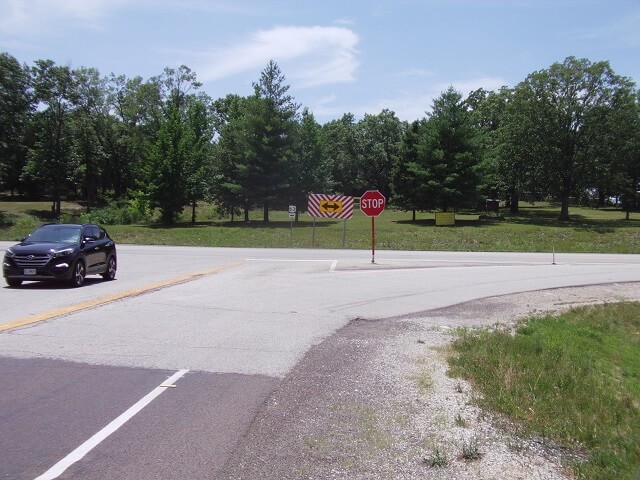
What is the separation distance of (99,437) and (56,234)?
12.8 metres

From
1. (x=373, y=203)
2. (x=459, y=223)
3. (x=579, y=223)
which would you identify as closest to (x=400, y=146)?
(x=459, y=223)

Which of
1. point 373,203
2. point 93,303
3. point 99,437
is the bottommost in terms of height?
point 93,303

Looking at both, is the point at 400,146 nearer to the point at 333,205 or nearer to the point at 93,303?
the point at 333,205

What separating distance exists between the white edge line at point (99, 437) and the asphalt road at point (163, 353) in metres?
0.01

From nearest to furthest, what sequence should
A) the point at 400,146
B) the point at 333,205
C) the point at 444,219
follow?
the point at 333,205 < the point at 444,219 < the point at 400,146

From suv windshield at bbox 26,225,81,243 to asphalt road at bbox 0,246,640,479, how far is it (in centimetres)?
140

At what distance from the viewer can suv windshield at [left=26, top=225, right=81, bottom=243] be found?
1652 centimetres

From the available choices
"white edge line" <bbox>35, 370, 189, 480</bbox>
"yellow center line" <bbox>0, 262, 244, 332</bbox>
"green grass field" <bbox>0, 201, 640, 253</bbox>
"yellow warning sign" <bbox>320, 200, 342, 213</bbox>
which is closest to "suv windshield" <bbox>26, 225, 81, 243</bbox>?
"yellow center line" <bbox>0, 262, 244, 332</bbox>

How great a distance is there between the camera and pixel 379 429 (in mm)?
5668

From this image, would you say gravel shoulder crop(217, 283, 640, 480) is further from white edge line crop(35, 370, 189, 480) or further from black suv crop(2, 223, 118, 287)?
black suv crop(2, 223, 118, 287)


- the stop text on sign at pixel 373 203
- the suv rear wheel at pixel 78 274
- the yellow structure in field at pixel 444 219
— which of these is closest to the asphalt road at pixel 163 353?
the suv rear wheel at pixel 78 274

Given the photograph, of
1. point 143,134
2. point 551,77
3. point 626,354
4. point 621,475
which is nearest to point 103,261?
point 626,354

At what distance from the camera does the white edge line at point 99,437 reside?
456cm

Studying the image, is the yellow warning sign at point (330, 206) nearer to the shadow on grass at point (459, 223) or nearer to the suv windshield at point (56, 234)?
the suv windshield at point (56, 234)
